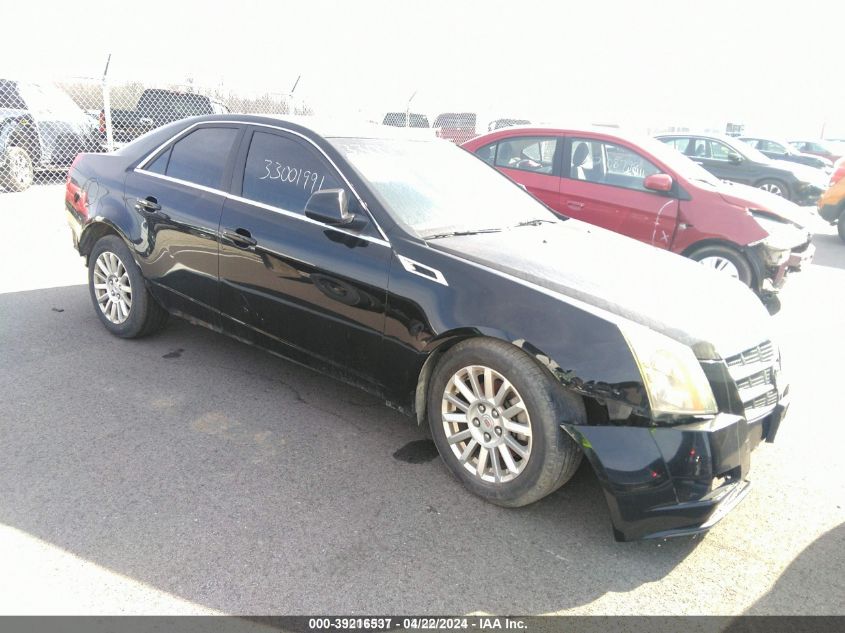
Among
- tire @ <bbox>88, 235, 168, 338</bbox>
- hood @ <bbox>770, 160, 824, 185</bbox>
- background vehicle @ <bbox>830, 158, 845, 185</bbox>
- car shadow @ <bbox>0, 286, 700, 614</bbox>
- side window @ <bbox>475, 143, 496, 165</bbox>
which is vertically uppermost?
side window @ <bbox>475, 143, 496, 165</bbox>

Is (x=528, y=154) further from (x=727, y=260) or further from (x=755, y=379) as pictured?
(x=755, y=379)

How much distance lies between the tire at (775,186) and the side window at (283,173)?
12.1 meters

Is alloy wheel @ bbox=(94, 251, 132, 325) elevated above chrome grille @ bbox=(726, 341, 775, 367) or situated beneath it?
situated beneath

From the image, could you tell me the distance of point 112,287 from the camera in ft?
15.5

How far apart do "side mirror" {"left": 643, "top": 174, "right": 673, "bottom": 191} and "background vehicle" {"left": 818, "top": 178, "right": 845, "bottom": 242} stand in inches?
244

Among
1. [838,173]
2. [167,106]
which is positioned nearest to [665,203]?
[838,173]

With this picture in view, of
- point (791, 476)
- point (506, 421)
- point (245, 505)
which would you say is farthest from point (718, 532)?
point (245, 505)

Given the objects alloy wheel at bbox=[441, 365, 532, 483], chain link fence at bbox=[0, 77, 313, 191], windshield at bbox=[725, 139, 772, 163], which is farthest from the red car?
windshield at bbox=[725, 139, 772, 163]

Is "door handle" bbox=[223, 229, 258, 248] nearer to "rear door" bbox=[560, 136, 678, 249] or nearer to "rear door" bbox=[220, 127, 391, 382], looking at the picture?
"rear door" bbox=[220, 127, 391, 382]

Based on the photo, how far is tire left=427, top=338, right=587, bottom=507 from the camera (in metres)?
2.73

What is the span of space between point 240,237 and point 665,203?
4402 mm

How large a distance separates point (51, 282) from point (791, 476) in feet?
20.2

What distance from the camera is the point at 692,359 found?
266 cm

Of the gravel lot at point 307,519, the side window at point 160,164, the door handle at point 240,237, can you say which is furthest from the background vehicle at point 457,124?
the door handle at point 240,237
